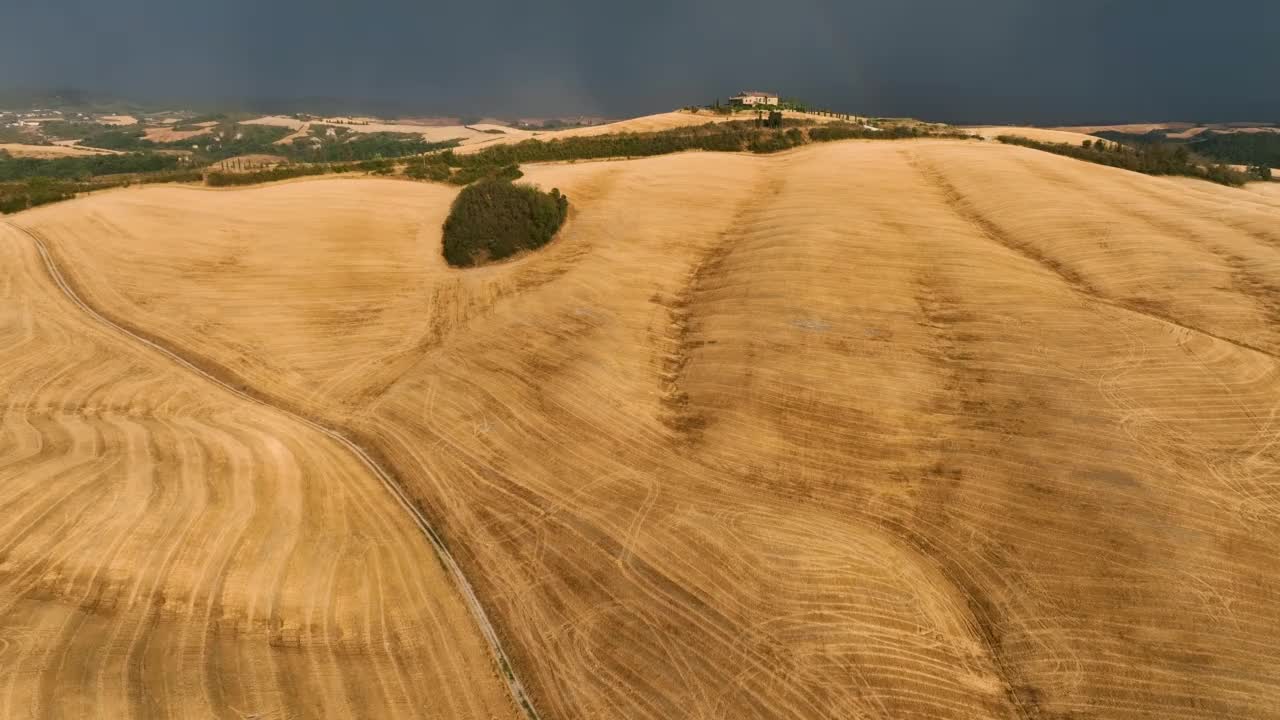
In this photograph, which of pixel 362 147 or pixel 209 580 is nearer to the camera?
pixel 209 580

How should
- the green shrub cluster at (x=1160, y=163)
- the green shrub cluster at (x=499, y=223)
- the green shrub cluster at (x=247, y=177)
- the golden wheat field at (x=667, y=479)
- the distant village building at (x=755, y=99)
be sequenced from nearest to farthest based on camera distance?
the golden wheat field at (x=667, y=479) → the green shrub cluster at (x=499, y=223) → the green shrub cluster at (x=247, y=177) → the green shrub cluster at (x=1160, y=163) → the distant village building at (x=755, y=99)

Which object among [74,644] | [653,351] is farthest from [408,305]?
[74,644]

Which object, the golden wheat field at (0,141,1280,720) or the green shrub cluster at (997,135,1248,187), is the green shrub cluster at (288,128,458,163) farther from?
the green shrub cluster at (997,135,1248,187)

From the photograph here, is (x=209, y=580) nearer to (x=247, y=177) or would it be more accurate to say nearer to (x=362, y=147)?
(x=247, y=177)

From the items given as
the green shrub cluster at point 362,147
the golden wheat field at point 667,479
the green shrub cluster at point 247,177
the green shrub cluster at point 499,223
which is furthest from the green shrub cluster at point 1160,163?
the green shrub cluster at point 362,147

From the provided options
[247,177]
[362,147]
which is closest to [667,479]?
[247,177]

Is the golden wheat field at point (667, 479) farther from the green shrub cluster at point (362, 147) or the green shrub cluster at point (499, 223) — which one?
the green shrub cluster at point (362, 147)
